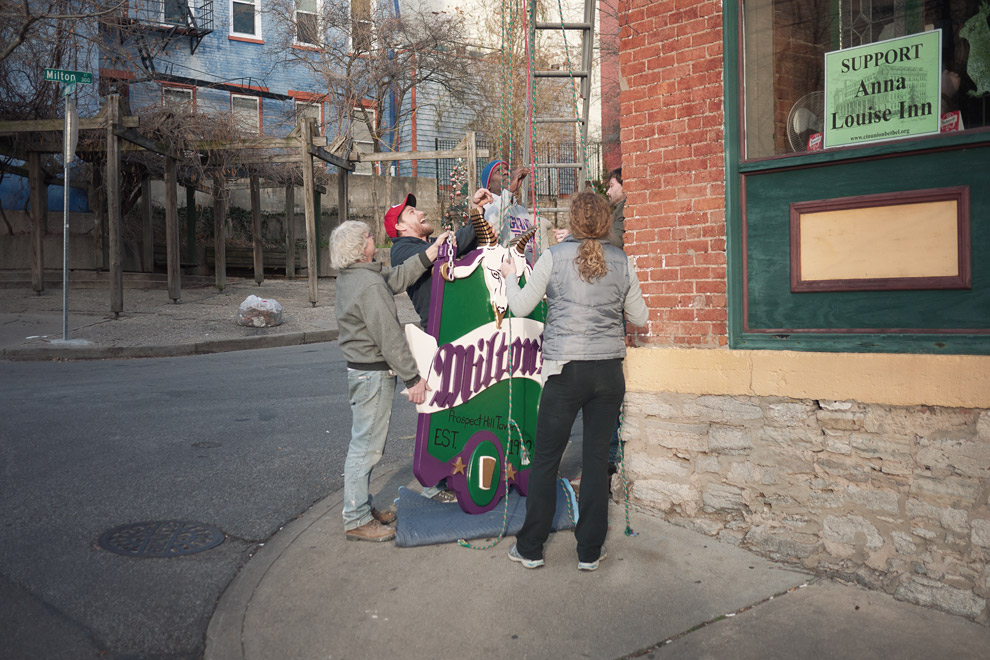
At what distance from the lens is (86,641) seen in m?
3.40

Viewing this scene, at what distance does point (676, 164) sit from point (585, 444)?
1.83 m

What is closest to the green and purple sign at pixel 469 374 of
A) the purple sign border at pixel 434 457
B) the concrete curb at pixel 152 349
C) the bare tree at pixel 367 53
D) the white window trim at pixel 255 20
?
the purple sign border at pixel 434 457

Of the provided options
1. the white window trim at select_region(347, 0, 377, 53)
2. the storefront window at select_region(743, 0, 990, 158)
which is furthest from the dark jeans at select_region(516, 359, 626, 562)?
the white window trim at select_region(347, 0, 377, 53)

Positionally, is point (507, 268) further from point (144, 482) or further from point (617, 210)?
point (144, 482)

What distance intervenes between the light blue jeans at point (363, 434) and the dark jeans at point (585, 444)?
3.28 ft

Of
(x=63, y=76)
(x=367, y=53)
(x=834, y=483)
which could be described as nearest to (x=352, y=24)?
(x=367, y=53)

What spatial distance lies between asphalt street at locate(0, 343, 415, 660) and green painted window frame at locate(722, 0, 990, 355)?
10.2 ft

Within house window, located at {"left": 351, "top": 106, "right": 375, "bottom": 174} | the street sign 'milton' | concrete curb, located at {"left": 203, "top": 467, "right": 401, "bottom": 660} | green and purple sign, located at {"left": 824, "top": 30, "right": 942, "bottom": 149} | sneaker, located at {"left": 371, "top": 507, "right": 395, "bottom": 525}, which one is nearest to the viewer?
concrete curb, located at {"left": 203, "top": 467, "right": 401, "bottom": 660}

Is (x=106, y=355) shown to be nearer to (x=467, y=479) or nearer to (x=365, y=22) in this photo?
(x=467, y=479)

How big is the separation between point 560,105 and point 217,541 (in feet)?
79.0

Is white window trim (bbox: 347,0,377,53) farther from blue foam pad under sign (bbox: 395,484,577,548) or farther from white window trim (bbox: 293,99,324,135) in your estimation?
blue foam pad under sign (bbox: 395,484,577,548)

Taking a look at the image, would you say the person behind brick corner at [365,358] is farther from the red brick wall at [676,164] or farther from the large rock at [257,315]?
the large rock at [257,315]

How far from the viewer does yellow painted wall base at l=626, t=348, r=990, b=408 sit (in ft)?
11.8

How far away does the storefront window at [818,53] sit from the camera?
375 cm
